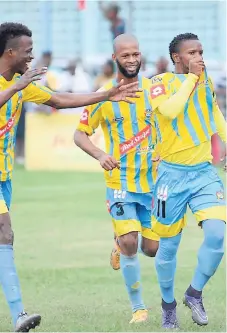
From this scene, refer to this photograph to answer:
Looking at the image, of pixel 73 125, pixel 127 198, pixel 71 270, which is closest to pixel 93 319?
pixel 127 198

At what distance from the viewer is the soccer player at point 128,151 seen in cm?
938

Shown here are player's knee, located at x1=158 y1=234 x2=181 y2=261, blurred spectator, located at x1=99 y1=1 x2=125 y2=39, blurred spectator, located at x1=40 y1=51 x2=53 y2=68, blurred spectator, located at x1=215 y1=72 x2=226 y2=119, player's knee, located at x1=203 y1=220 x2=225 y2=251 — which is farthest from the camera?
blurred spectator, located at x1=215 y1=72 x2=226 y2=119

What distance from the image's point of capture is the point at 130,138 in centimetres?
946

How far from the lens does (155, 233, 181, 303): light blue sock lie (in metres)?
8.80

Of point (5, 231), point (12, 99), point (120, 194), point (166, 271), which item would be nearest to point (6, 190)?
point (5, 231)

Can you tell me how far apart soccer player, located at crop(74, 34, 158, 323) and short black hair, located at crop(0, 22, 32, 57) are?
1.04m

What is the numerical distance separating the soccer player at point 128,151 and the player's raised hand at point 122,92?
65 centimetres

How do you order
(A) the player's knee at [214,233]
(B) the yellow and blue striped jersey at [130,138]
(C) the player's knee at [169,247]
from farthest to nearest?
(B) the yellow and blue striped jersey at [130,138], (C) the player's knee at [169,247], (A) the player's knee at [214,233]

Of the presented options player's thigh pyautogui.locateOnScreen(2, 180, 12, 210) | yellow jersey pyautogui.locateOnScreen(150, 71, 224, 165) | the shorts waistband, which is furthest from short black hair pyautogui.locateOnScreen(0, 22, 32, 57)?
the shorts waistband

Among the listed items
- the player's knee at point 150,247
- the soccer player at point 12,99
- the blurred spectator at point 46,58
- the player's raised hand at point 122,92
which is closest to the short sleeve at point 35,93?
the soccer player at point 12,99

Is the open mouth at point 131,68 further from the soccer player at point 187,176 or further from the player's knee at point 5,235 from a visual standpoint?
the player's knee at point 5,235

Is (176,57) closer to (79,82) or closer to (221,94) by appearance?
(79,82)

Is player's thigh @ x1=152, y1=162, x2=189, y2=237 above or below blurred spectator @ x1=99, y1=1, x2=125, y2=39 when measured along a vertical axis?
below

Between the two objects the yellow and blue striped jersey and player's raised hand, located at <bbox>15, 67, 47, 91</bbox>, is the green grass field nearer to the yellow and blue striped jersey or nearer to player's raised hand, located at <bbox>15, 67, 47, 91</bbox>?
the yellow and blue striped jersey
